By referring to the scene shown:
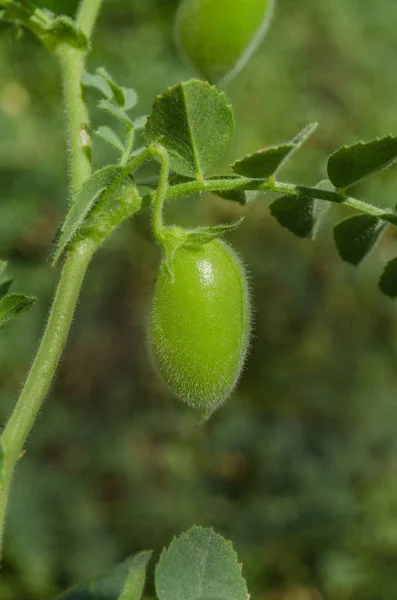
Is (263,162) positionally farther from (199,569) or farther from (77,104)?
(199,569)

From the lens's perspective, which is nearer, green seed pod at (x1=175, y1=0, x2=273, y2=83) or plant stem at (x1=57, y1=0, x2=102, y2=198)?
plant stem at (x1=57, y1=0, x2=102, y2=198)

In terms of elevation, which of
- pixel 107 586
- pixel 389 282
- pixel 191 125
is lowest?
pixel 107 586

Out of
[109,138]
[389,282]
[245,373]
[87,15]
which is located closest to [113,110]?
[109,138]

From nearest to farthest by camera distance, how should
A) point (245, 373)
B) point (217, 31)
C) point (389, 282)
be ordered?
point (389, 282) < point (217, 31) < point (245, 373)

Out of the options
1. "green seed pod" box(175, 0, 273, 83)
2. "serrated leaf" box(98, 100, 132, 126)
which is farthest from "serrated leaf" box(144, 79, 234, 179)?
"green seed pod" box(175, 0, 273, 83)

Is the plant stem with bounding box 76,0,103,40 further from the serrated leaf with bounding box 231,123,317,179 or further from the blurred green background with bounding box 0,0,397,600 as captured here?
the blurred green background with bounding box 0,0,397,600

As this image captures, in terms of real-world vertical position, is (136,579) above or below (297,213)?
below
